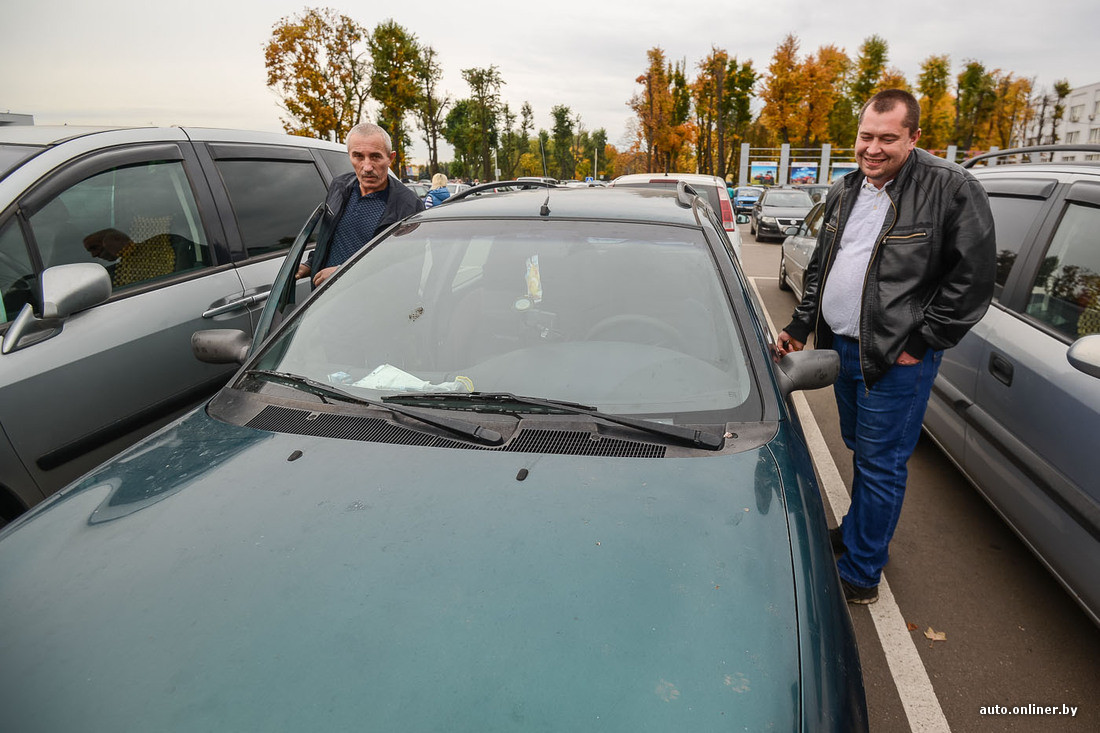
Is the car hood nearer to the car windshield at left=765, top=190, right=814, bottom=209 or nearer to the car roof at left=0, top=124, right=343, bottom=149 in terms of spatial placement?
the car roof at left=0, top=124, right=343, bottom=149

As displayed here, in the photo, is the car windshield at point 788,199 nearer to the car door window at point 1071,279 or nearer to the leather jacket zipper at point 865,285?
the car door window at point 1071,279

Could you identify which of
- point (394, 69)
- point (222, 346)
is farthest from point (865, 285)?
point (394, 69)

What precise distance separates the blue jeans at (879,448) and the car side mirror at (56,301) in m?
3.14

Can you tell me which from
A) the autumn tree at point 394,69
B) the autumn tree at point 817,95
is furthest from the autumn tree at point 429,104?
the autumn tree at point 817,95

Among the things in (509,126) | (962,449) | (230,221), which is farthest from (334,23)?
(509,126)

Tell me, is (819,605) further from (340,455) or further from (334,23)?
(334,23)

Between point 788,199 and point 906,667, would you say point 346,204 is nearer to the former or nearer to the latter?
point 906,667

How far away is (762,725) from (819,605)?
1.17ft

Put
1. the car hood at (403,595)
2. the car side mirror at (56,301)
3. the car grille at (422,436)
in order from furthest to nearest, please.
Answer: the car side mirror at (56,301), the car grille at (422,436), the car hood at (403,595)

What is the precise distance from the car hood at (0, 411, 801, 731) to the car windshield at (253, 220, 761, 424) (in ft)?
1.06

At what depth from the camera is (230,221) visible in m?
3.68

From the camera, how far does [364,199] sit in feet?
12.7

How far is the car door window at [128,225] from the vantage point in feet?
9.25

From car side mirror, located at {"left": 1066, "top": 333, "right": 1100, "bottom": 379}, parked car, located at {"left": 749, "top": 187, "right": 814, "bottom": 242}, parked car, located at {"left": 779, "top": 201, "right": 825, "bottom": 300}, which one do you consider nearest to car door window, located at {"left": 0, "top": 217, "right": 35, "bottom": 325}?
car side mirror, located at {"left": 1066, "top": 333, "right": 1100, "bottom": 379}
